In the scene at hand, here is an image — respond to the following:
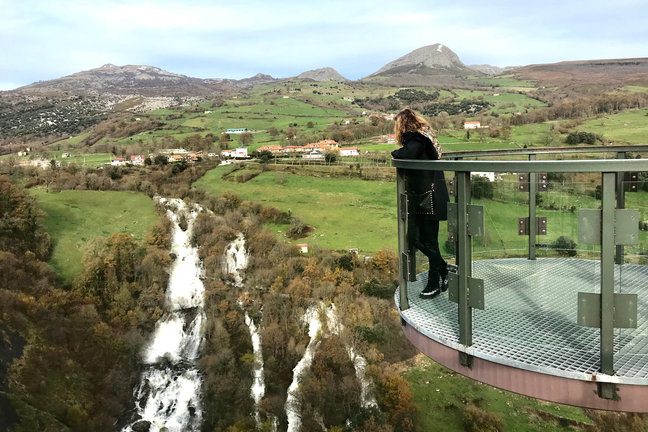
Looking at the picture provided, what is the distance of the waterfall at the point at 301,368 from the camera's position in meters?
33.6

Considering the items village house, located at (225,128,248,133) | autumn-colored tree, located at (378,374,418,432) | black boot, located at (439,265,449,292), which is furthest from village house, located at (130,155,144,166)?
black boot, located at (439,265,449,292)

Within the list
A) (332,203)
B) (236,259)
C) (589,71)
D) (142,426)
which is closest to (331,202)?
(332,203)

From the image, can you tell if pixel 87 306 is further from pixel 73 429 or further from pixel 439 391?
pixel 439 391

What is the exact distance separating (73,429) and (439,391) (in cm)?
2856

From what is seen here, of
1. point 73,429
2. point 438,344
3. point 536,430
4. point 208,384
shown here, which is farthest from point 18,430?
point 438,344

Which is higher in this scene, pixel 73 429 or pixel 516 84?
pixel 516 84

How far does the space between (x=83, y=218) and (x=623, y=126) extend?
243 ft

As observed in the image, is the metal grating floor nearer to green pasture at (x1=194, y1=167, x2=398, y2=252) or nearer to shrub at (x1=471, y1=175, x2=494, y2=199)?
shrub at (x1=471, y1=175, x2=494, y2=199)

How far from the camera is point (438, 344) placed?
352 centimetres

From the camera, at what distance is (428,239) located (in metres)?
4.17

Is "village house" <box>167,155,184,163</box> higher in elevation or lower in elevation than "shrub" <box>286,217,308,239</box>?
higher

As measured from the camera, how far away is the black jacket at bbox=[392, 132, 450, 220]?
373 centimetres

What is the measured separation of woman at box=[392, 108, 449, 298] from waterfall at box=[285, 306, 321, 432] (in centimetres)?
3248

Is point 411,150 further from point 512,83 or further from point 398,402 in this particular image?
point 512,83
